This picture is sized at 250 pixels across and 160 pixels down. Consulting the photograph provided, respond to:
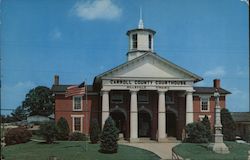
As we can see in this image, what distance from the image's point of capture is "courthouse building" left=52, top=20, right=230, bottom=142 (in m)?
44.5

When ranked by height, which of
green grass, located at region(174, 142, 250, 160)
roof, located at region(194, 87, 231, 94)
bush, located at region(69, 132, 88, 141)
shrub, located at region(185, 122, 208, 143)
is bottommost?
green grass, located at region(174, 142, 250, 160)

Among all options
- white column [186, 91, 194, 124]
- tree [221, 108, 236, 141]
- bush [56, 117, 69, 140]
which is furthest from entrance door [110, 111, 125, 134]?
tree [221, 108, 236, 141]

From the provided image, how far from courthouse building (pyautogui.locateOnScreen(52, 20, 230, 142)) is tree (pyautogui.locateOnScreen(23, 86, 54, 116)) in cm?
3251

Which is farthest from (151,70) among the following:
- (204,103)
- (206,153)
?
(206,153)

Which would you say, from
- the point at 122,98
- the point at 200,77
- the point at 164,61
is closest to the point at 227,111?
the point at 200,77

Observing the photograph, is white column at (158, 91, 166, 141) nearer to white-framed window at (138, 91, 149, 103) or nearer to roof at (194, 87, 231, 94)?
white-framed window at (138, 91, 149, 103)

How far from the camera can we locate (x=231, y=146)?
3712 cm

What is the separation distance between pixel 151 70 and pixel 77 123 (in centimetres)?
1050

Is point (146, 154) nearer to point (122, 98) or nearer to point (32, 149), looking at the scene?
point (32, 149)

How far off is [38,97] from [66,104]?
39653mm

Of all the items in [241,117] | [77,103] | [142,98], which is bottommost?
[241,117]

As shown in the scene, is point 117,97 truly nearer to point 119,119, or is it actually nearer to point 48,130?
point 119,119

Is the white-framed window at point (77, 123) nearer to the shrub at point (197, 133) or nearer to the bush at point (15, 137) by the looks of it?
the bush at point (15, 137)

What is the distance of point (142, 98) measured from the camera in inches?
1902
